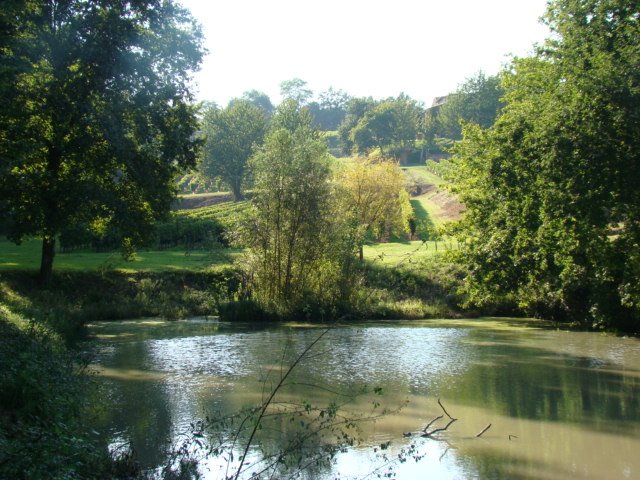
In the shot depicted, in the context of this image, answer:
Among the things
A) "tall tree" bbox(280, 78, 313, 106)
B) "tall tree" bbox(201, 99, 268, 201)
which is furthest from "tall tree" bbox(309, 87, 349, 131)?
"tall tree" bbox(201, 99, 268, 201)

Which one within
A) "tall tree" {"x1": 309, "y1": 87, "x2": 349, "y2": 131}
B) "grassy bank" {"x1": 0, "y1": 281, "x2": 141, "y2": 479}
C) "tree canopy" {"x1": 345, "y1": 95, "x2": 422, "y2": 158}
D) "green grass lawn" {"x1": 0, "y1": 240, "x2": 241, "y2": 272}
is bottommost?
"green grass lawn" {"x1": 0, "y1": 240, "x2": 241, "y2": 272}

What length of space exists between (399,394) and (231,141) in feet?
188

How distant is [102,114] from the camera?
22.2 metres

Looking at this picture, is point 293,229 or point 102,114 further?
point 293,229

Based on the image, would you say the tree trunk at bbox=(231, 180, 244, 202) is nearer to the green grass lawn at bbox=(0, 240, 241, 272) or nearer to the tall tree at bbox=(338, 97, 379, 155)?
the green grass lawn at bbox=(0, 240, 241, 272)

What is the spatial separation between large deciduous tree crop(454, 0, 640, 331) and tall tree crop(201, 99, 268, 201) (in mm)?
43983

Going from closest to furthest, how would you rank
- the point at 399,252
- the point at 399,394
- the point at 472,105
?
the point at 399,394 < the point at 399,252 < the point at 472,105

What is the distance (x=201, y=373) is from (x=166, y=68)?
13.8 m

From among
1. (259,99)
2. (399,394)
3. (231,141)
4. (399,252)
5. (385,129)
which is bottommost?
(399,394)

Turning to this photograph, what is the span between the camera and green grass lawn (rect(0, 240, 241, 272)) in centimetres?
2681

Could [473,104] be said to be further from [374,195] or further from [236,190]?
[374,195]

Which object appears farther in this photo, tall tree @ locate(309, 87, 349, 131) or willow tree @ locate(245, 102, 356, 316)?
tall tree @ locate(309, 87, 349, 131)

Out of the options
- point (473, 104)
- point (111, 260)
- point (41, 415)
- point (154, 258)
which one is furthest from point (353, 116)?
point (41, 415)

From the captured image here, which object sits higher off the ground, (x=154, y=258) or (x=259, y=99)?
(x=259, y=99)
